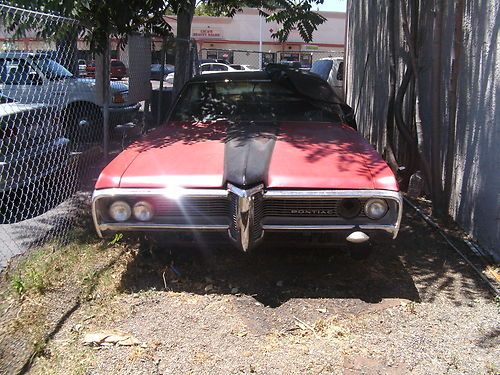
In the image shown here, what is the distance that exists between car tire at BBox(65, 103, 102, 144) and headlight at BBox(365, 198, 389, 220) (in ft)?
14.1

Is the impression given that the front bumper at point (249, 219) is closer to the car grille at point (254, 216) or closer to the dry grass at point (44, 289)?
the car grille at point (254, 216)

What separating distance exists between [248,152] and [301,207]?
0.65 meters

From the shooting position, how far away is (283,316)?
3.59m

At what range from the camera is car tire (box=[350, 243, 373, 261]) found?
399 centimetres

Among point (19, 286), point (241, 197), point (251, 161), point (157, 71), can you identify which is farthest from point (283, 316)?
point (157, 71)

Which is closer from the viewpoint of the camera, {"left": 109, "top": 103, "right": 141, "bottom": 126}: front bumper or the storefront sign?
{"left": 109, "top": 103, "right": 141, "bottom": 126}: front bumper

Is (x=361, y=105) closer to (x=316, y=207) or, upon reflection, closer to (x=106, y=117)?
(x=106, y=117)

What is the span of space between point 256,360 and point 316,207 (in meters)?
1.17

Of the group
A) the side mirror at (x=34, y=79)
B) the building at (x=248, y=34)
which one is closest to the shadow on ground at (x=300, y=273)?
the side mirror at (x=34, y=79)

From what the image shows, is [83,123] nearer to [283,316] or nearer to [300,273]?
[300,273]

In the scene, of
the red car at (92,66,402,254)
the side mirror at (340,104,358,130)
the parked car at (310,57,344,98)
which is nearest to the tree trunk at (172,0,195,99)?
the side mirror at (340,104,358,130)

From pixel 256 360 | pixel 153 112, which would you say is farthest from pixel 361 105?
pixel 256 360

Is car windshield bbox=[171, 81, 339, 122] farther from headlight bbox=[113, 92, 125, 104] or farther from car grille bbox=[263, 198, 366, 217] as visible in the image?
headlight bbox=[113, 92, 125, 104]

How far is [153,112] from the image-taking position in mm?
8656
